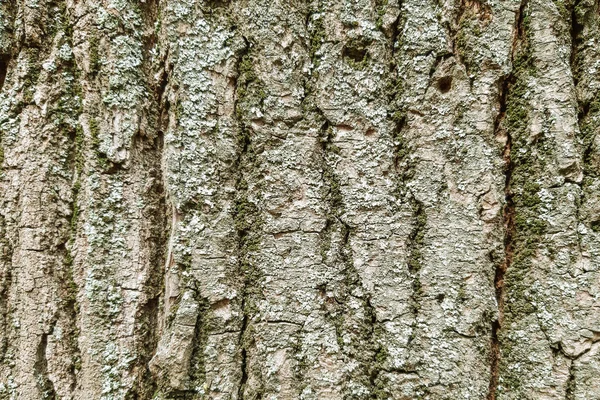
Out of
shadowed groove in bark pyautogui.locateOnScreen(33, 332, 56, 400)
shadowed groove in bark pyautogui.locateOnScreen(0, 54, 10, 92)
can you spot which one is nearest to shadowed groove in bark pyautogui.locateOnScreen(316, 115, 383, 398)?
shadowed groove in bark pyautogui.locateOnScreen(33, 332, 56, 400)

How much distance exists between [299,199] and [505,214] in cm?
52

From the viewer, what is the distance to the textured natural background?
0.89m

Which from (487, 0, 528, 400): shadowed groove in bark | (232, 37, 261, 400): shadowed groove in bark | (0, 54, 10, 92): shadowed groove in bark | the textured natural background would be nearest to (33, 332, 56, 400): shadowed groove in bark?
Result: the textured natural background

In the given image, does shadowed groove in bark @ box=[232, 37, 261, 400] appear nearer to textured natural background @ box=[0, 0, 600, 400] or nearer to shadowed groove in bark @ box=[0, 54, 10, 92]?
textured natural background @ box=[0, 0, 600, 400]

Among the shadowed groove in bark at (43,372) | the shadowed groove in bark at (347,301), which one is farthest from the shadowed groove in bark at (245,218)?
the shadowed groove in bark at (43,372)

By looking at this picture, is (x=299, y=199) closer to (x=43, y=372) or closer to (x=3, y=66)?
(x=43, y=372)

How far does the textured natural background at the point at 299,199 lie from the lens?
89 cm

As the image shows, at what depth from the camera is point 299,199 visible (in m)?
0.92

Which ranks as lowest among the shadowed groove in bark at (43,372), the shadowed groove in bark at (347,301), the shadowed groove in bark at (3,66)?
the shadowed groove in bark at (43,372)

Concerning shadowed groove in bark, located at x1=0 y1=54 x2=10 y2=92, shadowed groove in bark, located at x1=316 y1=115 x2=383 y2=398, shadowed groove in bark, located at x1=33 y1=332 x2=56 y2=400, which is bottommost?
shadowed groove in bark, located at x1=33 y1=332 x2=56 y2=400

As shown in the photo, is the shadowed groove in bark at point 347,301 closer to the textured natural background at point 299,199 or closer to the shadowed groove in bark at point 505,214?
the textured natural background at point 299,199

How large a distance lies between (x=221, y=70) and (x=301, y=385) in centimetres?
81

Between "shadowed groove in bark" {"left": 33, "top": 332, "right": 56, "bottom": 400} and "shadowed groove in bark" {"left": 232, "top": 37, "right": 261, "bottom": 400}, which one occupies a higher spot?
"shadowed groove in bark" {"left": 232, "top": 37, "right": 261, "bottom": 400}

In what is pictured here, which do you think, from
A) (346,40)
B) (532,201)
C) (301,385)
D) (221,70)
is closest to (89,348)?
(301,385)
